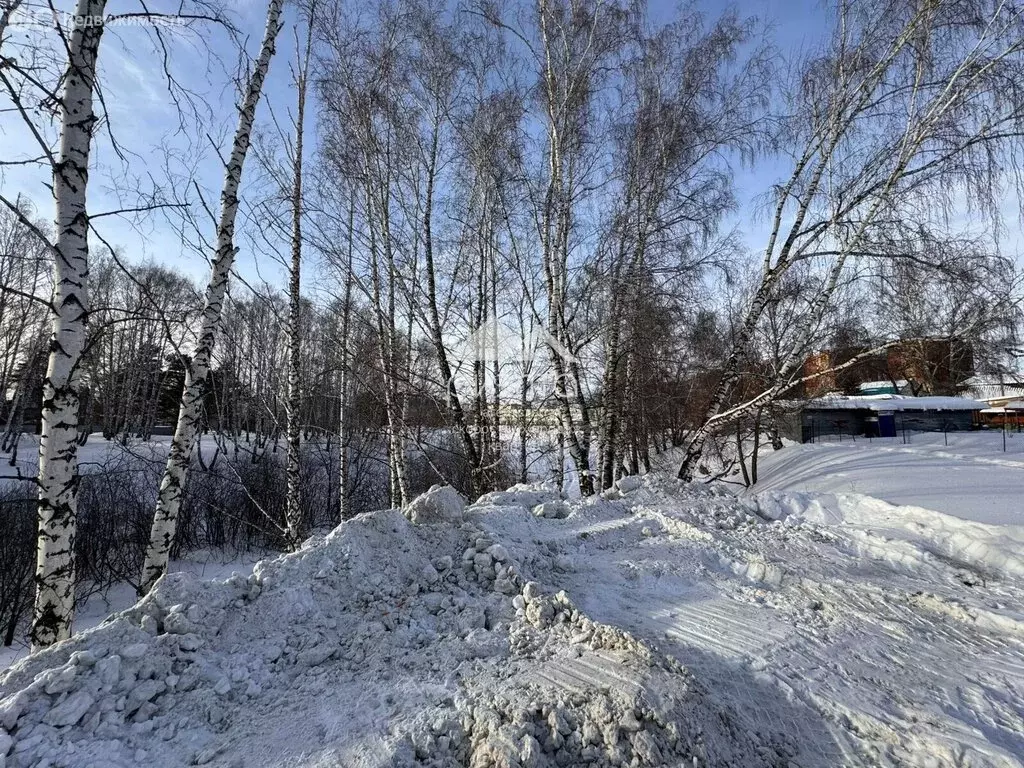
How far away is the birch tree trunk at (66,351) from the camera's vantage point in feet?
10.1

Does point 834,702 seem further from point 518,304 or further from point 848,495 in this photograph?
point 518,304

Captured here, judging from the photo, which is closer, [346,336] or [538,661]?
[538,661]

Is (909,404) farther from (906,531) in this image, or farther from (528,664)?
(528,664)

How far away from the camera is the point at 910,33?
19.0ft

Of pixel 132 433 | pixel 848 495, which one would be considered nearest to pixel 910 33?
pixel 848 495

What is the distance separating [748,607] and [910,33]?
7027 mm

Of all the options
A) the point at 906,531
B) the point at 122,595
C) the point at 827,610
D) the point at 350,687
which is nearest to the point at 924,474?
the point at 906,531

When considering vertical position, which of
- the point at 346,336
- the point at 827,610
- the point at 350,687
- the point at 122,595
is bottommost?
the point at 122,595

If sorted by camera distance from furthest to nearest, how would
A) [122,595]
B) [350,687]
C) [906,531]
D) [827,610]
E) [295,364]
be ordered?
[122,595], [295,364], [906,531], [827,610], [350,687]

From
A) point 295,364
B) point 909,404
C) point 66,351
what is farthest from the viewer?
point 909,404

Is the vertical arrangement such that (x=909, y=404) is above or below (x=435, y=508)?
above

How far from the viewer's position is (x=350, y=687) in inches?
90.7

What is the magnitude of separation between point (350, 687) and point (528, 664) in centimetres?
87

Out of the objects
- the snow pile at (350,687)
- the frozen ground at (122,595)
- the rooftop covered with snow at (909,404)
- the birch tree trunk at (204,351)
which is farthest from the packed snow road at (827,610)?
the rooftop covered with snow at (909,404)
